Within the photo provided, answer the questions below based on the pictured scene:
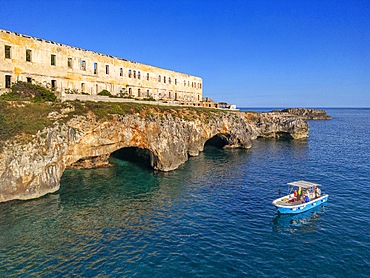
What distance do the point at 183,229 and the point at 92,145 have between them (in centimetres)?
2214

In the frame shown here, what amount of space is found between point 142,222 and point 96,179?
1773 centimetres

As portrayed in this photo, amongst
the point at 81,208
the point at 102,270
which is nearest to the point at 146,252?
the point at 102,270

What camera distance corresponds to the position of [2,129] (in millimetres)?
33281

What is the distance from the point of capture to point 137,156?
57.4 meters

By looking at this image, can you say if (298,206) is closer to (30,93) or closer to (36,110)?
(36,110)

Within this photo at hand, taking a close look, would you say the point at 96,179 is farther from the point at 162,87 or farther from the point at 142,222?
the point at 162,87

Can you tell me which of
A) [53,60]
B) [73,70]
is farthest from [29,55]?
[73,70]

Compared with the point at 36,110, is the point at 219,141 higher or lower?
lower

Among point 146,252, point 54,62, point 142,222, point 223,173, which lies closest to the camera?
point 146,252

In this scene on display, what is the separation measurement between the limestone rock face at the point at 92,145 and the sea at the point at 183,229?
2.71 meters

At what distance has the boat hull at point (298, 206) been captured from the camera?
102 ft

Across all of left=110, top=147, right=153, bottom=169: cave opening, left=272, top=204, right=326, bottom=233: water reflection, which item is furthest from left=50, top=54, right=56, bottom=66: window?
left=272, top=204, right=326, bottom=233: water reflection

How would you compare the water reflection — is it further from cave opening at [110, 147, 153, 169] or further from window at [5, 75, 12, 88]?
window at [5, 75, 12, 88]

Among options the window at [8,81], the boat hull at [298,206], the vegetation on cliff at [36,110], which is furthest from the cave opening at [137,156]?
the boat hull at [298,206]
